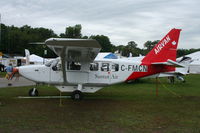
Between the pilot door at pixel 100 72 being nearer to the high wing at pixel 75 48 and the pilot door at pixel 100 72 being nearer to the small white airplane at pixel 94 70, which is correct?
the small white airplane at pixel 94 70

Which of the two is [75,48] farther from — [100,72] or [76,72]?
[100,72]

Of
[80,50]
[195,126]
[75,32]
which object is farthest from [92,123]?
[75,32]

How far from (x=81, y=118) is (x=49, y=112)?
4.49ft

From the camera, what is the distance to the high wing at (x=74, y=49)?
714 cm

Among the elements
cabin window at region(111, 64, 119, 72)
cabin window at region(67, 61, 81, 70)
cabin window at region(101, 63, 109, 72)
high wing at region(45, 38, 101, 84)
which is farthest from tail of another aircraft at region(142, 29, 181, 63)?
cabin window at region(67, 61, 81, 70)

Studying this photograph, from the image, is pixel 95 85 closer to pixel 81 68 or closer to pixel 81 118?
pixel 81 68

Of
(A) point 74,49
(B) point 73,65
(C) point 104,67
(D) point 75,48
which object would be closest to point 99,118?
(D) point 75,48

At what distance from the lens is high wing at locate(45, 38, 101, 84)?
714 cm

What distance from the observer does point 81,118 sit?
22.0 ft

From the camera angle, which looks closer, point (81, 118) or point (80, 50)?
point (81, 118)

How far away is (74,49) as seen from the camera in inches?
337

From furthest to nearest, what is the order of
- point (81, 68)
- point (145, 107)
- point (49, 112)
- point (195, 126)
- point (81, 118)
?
1. point (81, 68)
2. point (145, 107)
3. point (49, 112)
4. point (81, 118)
5. point (195, 126)

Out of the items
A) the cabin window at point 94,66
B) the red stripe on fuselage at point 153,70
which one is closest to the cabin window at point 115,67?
the cabin window at point 94,66

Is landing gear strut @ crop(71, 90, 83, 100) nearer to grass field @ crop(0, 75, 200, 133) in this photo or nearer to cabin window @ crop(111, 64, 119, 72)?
grass field @ crop(0, 75, 200, 133)
